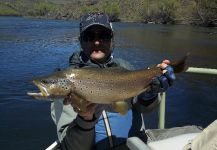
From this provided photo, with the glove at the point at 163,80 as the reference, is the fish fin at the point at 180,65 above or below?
above

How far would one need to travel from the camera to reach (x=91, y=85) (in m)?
3.10

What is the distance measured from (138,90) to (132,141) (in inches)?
21.5

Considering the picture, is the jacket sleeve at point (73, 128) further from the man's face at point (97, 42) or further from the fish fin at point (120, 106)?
the fish fin at point (120, 106)

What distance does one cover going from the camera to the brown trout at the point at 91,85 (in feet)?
10.0

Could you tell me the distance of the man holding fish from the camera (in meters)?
3.13

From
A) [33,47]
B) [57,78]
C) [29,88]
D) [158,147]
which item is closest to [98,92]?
[57,78]

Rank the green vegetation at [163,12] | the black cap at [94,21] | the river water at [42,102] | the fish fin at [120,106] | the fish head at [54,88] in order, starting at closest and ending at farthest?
the fish head at [54,88] < the fish fin at [120,106] < the black cap at [94,21] < the river water at [42,102] < the green vegetation at [163,12]

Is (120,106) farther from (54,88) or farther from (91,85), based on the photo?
(54,88)

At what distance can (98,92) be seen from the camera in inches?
122

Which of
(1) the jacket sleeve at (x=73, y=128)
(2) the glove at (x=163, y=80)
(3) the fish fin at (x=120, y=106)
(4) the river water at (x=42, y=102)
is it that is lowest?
(4) the river water at (x=42, y=102)

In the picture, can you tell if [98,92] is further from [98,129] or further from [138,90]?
[98,129]

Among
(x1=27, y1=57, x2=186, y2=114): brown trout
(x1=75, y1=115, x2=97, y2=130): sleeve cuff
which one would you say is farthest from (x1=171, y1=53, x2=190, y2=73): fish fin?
(x1=75, y1=115, x2=97, y2=130): sleeve cuff

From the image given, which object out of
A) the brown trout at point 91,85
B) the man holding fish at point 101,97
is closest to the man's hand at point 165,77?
the man holding fish at point 101,97

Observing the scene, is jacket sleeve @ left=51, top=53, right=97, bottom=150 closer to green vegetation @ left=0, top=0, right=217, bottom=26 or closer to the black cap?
the black cap
